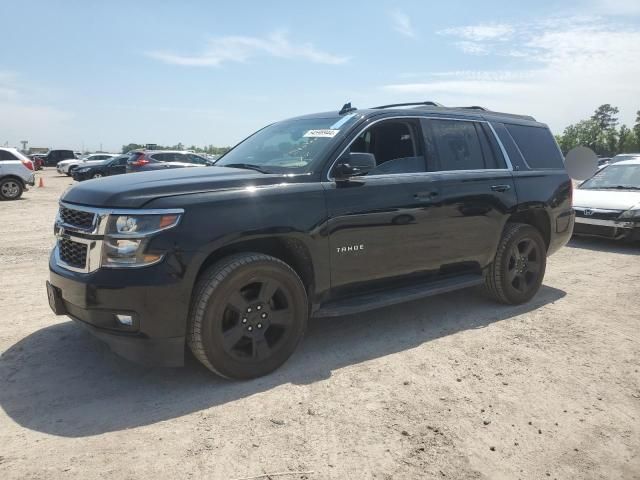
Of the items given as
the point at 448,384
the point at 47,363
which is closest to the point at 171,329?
the point at 47,363

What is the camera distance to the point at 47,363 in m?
3.69

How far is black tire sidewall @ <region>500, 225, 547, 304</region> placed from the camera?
515 cm

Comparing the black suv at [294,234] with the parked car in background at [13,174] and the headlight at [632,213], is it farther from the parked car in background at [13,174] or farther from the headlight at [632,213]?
the parked car in background at [13,174]

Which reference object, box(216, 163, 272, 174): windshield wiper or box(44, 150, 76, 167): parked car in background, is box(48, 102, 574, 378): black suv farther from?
box(44, 150, 76, 167): parked car in background

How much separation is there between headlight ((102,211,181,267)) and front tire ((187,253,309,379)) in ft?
1.36

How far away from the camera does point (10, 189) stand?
52.6 feet

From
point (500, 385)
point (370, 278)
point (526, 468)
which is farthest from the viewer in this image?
point (370, 278)

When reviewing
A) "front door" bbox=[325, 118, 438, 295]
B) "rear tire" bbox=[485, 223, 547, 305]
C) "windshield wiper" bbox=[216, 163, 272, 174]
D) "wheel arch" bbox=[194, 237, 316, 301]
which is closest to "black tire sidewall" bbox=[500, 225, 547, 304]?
"rear tire" bbox=[485, 223, 547, 305]

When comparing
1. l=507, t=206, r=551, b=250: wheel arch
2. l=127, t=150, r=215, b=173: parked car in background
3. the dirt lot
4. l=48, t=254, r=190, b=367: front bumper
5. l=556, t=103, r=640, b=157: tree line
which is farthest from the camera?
l=556, t=103, r=640, b=157: tree line

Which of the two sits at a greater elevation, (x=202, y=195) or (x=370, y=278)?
(x=202, y=195)

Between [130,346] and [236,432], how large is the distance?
88 centimetres

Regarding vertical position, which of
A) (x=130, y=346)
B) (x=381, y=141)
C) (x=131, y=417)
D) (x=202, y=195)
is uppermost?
(x=381, y=141)

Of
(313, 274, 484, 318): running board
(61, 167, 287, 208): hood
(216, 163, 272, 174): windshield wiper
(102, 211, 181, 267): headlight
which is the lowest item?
(313, 274, 484, 318): running board

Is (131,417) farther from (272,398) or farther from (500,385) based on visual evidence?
(500,385)
